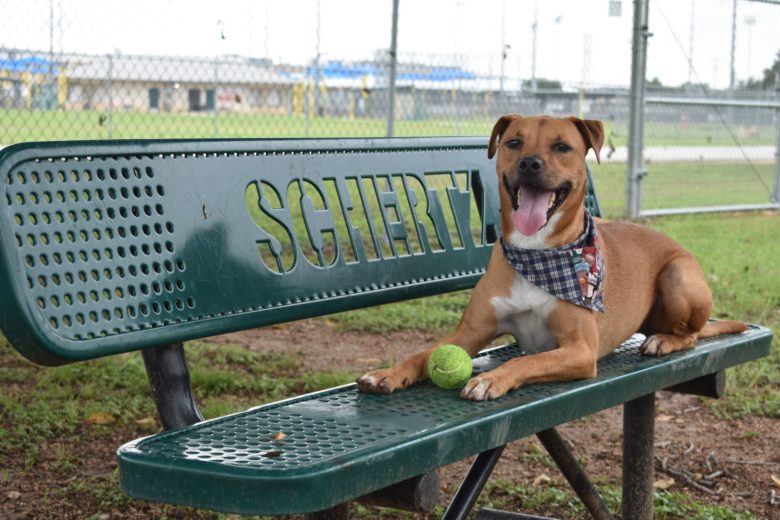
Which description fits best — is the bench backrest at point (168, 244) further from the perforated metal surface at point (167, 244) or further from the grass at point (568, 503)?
the grass at point (568, 503)

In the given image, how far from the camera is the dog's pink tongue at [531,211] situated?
3232mm

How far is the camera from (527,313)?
3.36 metres

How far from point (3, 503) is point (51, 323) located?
63.2 inches

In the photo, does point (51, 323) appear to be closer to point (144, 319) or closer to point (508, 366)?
point (144, 319)

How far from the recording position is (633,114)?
36.7 feet

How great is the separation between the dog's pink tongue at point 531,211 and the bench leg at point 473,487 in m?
0.74

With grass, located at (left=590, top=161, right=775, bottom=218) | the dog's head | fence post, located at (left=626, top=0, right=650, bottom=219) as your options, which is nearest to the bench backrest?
the dog's head

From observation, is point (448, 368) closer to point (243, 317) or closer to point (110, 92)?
A: point (243, 317)

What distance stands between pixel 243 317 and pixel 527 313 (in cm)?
93

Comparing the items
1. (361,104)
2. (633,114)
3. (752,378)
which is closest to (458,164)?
(752,378)

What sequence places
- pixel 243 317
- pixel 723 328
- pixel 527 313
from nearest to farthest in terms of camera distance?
1. pixel 243 317
2. pixel 527 313
3. pixel 723 328

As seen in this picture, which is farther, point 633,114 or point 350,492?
point 633,114

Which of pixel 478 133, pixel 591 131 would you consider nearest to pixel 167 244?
pixel 591 131

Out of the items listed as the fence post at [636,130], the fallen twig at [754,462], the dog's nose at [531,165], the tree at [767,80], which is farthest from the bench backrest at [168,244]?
the tree at [767,80]
